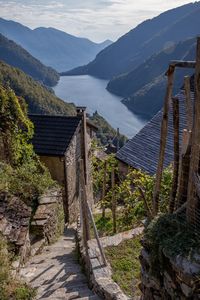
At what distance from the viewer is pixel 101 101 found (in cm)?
13200

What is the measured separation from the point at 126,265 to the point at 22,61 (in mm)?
155855

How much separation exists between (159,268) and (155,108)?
103 meters

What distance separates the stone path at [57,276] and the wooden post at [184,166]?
196 centimetres

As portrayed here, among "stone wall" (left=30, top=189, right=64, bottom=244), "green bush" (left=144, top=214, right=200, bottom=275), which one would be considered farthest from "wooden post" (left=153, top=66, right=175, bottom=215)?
"stone wall" (left=30, top=189, right=64, bottom=244)

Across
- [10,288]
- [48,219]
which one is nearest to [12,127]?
[48,219]

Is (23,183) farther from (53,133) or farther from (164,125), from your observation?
(164,125)

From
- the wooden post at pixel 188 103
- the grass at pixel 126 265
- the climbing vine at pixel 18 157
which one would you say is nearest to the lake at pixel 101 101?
the climbing vine at pixel 18 157

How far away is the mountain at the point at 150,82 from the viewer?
10825 cm

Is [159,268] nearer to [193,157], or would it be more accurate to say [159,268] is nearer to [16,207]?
[193,157]

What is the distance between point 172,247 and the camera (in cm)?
346

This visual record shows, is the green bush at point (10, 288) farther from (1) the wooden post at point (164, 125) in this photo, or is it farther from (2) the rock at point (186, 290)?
(2) the rock at point (186, 290)

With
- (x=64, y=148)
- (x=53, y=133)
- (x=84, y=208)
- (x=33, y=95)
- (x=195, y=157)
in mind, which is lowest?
(x=33, y=95)

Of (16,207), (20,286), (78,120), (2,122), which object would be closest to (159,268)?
(20,286)

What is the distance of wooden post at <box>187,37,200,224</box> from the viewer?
350cm
